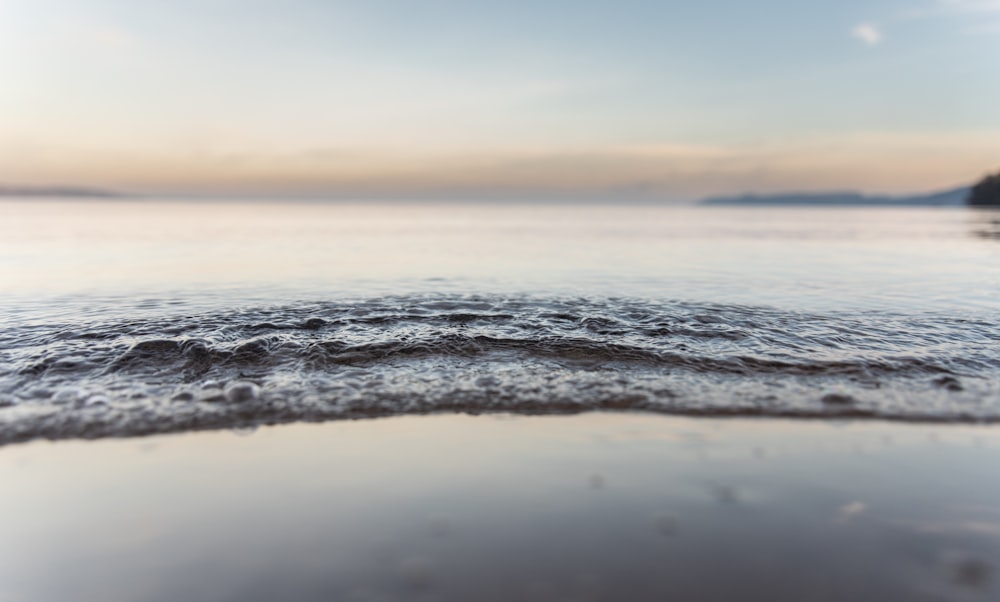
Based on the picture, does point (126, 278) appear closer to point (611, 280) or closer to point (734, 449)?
point (611, 280)

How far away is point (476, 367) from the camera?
8.55 metres

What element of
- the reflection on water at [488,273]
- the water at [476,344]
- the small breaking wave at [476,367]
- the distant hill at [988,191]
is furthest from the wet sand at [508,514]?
the distant hill at [988,191]

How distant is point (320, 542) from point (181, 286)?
15741 millimetres

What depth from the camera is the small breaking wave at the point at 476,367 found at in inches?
267

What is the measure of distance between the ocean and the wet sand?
0.08 ft

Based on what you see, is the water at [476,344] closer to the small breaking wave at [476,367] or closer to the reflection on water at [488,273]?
the small breaking wave at [476,367]

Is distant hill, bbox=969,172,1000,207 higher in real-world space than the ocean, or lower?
higher

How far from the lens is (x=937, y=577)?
350 cm

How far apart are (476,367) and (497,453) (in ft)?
10.3

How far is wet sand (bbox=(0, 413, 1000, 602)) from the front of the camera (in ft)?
11.4

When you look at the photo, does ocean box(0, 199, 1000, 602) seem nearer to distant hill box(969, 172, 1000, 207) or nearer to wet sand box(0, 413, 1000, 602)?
wet sand box(0, 413, 1000, 602)

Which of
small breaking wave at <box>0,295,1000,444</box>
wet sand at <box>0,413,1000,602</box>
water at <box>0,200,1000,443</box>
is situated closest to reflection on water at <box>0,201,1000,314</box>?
water at <box>0,200,1000,443</box>

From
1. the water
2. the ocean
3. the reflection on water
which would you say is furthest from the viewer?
the reflection on water

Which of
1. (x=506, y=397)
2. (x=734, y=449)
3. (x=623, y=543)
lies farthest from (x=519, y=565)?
(x=506, y=397)
